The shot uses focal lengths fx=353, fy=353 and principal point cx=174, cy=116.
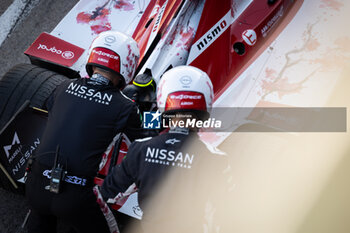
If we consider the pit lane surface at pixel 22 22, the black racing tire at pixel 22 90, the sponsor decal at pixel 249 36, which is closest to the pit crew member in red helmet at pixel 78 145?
the black racing tire at pixel 22 90

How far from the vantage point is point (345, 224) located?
2.82 meters

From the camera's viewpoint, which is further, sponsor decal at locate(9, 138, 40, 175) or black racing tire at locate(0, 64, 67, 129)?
black racing tire at locate(0, 64, 67, 129)

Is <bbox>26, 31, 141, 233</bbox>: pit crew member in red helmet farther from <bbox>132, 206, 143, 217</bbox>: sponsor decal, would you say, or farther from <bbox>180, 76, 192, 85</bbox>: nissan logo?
<bbox>180, 76, 192, 85</bbox>: nissan logo

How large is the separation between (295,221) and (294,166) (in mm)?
420

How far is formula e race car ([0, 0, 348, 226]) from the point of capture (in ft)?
8.09

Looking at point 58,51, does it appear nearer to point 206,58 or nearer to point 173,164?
point 206,58

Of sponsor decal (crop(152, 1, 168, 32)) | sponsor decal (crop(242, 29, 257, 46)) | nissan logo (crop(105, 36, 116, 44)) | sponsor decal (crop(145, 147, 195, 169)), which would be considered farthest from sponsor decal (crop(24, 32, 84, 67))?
sponsor decal (crop(145, 147, 195, 169))

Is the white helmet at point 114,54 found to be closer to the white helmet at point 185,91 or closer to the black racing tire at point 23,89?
the white helmet at point 185,91

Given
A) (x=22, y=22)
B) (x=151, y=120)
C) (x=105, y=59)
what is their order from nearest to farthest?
(x=105, y=59) → (x=151, y=120) → (x=22, y=22)

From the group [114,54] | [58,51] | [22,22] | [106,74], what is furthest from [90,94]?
[22,22]

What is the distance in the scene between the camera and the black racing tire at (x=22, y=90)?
8.82ft

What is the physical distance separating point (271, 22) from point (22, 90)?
2.08 m

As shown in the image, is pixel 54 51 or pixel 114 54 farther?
pixel 54 51

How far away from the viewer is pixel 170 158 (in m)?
1.66
